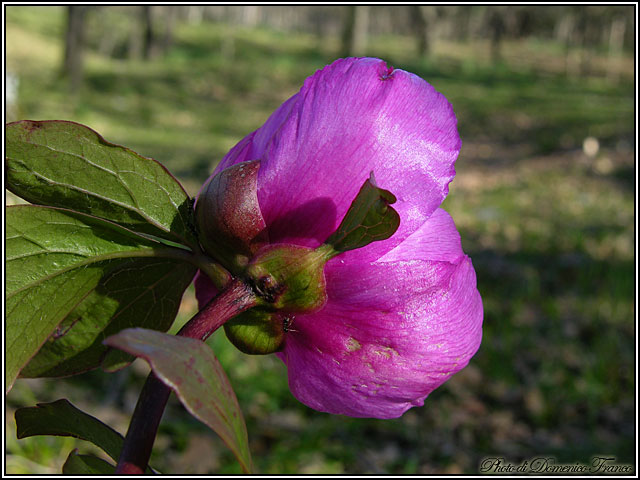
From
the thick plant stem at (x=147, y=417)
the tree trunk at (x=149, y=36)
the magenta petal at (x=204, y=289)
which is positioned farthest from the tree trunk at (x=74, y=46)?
the thick plant stem at (x=147, y=417)

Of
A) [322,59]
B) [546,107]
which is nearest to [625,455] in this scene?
[546,107]

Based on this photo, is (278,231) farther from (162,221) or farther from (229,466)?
(229,466)

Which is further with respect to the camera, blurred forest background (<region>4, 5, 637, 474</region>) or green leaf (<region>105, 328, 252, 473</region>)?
blurred forest background (<region>4, 5, 637, 474</region>)

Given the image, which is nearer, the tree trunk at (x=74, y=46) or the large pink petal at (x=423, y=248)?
the large pink petal at (x=423, y=248)

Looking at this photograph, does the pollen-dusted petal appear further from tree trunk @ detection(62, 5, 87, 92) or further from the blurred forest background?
tree trunk @ detection(62, 5, 87, 92)

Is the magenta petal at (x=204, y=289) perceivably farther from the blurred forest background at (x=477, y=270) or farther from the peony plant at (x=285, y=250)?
the blurred forest background at (x=477, y=270)

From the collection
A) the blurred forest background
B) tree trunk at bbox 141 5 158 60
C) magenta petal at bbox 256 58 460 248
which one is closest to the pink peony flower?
magenta petal at bbox 256 58 460 248
